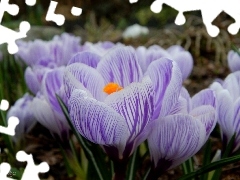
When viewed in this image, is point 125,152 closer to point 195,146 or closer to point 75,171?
point 195,146

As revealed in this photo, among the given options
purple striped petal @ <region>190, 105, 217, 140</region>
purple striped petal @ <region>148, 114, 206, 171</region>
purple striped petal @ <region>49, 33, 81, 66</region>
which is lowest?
purple striped petal @ <region>148, 114, 206, 171</region>

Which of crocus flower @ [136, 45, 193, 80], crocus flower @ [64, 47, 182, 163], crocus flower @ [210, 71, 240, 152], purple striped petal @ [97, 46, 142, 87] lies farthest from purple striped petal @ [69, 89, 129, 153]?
crocus flower @ [136, 45, 193, 80]

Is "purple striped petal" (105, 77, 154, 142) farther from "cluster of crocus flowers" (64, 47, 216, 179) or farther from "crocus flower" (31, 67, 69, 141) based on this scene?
"crocus flower" (31, 67, 69, 141)

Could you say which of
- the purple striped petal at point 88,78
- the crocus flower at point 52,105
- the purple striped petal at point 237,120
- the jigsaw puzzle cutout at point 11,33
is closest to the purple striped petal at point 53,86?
the crocus flower at point 52,105

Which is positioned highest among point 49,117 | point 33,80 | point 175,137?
point 33,80

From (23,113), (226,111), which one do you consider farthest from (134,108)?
(23,113)

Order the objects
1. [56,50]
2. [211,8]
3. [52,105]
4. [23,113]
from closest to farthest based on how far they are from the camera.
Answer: [52,105] < [211,8] < [23,113] < [56,50]

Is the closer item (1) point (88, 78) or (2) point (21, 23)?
(1) point (88, 78)

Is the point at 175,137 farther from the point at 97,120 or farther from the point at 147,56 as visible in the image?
the point at 147,56
